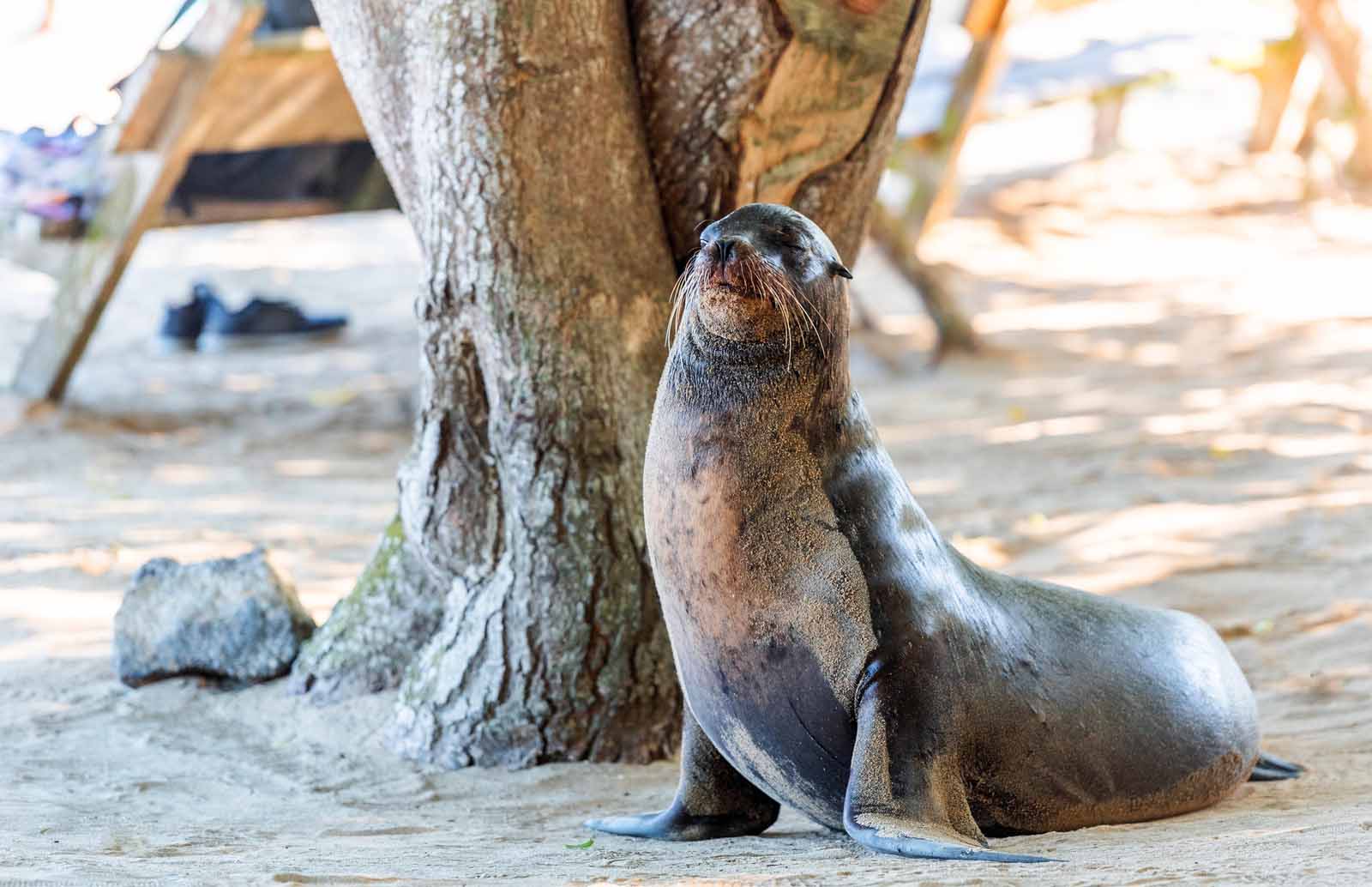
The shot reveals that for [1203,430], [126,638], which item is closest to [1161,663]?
A: [126,638]

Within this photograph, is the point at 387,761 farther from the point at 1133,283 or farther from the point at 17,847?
the point at 1133,283

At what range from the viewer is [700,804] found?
331 centimetres

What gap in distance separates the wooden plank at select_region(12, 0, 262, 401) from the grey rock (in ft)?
11.9

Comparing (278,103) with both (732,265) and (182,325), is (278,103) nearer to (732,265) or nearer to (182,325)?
(182,325)

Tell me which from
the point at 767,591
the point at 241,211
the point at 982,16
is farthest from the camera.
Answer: the point at 982,16

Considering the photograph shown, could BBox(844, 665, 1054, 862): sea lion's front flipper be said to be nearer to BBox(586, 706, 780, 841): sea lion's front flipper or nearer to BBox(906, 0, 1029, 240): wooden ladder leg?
BBox(586, 706, 780, 841): sea lion's front flipper

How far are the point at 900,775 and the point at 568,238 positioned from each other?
1639mm

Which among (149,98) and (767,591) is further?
(149,98)

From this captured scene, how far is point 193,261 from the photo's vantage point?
578 inches

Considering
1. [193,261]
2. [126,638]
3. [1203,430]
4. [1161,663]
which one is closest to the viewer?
[1161,663]

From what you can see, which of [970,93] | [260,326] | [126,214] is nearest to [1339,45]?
[970,93]

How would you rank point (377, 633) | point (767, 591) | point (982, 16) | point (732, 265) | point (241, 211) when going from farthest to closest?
point (982, 16), point (241, 211), point (377, 633), point (767, 591), point (732, 265)

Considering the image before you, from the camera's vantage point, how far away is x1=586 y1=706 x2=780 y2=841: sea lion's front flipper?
3.29 meters

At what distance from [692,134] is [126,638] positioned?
220 centimetres
